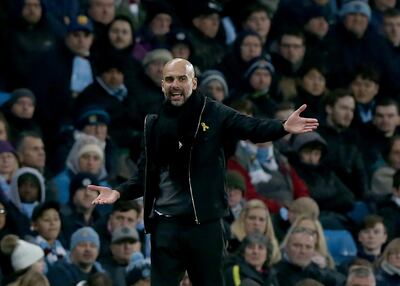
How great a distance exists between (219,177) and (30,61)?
18.2 ft

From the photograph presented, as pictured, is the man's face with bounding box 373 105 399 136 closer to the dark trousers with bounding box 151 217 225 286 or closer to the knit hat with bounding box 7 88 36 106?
the knit hat with bounding box 7 88 36 106

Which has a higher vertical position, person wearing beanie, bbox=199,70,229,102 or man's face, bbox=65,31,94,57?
man's face, bbox=65,31,94,57

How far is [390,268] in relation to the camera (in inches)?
568

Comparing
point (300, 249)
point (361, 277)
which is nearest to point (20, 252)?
point (300, 249)

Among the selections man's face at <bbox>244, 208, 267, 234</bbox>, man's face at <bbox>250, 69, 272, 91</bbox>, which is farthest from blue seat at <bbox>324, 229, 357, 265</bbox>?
man's face at <bbox>250, 69, 272, 91</bbox>

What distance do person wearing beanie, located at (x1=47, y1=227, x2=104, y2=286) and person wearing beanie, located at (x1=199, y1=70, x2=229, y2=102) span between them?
2.56 m

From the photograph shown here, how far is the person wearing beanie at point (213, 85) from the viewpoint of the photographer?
1562 cm

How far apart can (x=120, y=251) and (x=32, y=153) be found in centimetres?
128

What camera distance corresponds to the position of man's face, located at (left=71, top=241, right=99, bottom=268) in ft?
43.5

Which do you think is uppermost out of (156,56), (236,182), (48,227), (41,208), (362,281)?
(156,56)

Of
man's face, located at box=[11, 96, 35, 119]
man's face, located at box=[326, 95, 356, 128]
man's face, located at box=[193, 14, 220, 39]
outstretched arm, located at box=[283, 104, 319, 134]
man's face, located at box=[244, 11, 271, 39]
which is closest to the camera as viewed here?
outstretched arm, located at box=[283, 104, 319, 134]

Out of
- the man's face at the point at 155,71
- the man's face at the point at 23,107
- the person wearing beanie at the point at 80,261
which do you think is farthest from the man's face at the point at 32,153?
the man's face at the point at 155,71

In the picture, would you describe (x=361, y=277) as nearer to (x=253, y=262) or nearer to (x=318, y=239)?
(x=318, y=239)

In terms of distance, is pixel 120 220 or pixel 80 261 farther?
pixel 120 220
